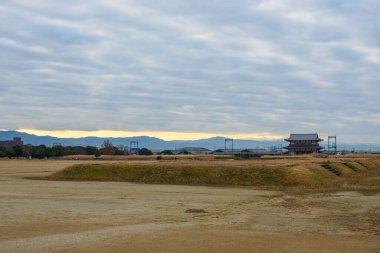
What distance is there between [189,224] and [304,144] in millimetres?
109836

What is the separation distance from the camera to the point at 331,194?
90.7ft

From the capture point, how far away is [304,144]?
121 meters

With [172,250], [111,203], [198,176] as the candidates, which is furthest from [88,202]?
[198,176]

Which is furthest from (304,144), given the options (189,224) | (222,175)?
(189,224)

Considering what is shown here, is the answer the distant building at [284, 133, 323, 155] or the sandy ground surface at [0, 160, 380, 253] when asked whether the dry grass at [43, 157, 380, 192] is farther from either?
the distant building at [284, 133, 323, 155]

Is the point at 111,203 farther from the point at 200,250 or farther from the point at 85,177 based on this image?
the point at 85,177

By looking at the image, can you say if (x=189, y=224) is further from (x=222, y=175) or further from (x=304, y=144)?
(x=304, y=144)

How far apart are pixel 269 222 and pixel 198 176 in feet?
75.2

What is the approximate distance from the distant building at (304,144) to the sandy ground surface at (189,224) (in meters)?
96.8

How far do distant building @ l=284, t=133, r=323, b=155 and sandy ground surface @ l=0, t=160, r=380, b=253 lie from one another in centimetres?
9681

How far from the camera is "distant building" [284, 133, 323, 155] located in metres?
120

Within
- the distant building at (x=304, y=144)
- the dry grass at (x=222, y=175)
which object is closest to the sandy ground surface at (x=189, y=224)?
the dry grass at (x=222, y=175)

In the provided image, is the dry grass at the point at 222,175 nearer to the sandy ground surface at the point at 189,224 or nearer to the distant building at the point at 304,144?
the sandy ground surface at the point at 189,224

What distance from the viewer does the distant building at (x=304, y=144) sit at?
11999 cm
